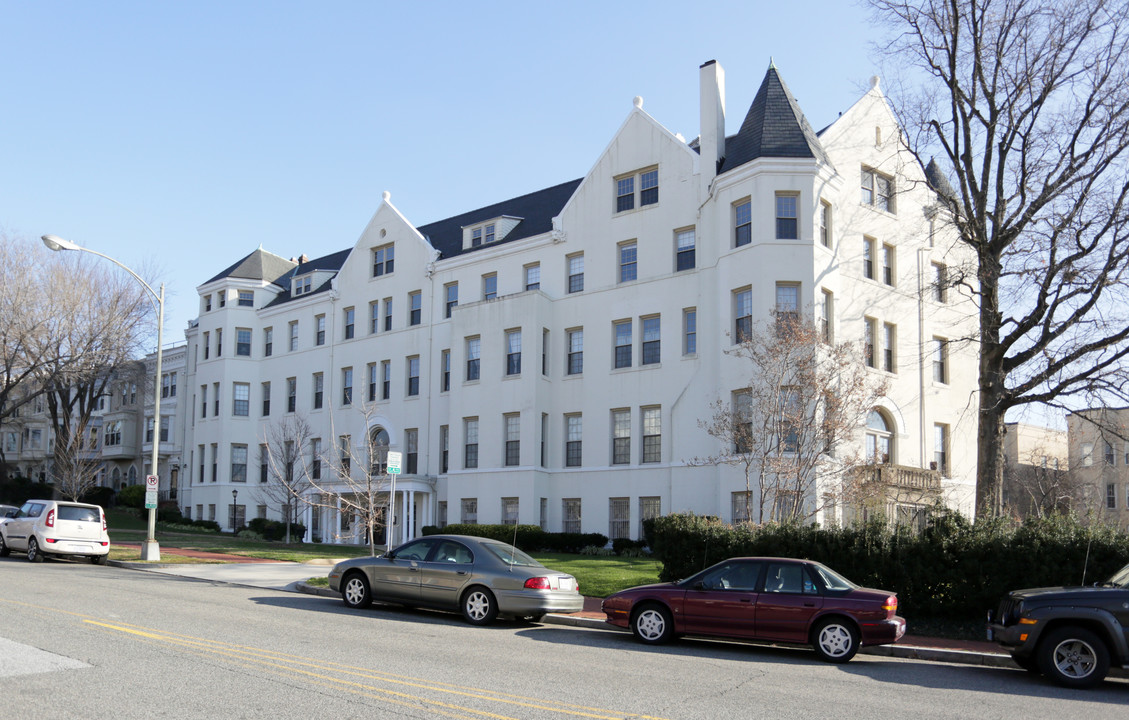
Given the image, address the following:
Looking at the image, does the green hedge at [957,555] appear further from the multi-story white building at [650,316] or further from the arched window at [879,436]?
the arched window at [879,436]

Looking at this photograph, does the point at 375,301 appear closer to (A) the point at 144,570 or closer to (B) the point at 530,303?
(B) the point at 530,303

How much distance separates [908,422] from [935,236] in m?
8.03

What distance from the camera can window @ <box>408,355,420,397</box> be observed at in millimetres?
41031

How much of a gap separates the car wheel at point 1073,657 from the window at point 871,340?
20.2 metres

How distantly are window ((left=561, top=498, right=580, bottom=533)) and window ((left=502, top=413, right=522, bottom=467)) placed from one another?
2.36m

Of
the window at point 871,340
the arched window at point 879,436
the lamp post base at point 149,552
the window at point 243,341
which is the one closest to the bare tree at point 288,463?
the window at point 243,341

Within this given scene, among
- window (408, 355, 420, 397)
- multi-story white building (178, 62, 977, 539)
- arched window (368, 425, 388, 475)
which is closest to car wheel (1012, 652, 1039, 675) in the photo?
multi-story white building (178, 62, 977, 539)

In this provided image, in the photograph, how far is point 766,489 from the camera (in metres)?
23.3

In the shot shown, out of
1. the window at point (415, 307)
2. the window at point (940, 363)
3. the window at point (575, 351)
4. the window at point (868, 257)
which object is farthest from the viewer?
the window at point (415, 307)

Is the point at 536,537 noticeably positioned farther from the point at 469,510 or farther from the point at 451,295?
the point at 451,295

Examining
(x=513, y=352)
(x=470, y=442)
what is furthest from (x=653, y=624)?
(x=470, y=442)

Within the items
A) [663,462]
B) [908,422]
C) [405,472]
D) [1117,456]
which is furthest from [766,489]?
[1117,456]

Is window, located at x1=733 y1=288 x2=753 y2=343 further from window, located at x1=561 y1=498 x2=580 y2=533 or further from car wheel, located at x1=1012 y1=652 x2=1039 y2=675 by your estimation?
car wheel, located at x1=1012 y1=652 x2=1039 y2=675

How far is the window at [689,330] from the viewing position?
32125 millimetres
